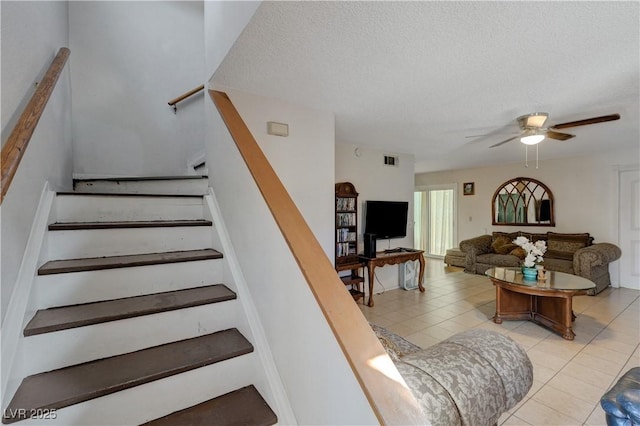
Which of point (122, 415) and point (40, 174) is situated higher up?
point (40, 174)

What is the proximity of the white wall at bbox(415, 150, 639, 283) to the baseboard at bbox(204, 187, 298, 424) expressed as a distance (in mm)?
6499

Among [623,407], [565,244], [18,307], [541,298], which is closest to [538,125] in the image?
[541,298]

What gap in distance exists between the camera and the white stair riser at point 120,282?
134cm

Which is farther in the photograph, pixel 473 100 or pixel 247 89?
pixel 473 100

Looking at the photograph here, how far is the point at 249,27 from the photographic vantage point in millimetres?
1551

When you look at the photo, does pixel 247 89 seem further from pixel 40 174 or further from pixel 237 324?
pixel 237 324

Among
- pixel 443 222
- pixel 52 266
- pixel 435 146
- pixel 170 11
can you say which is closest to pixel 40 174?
pixel 52 266

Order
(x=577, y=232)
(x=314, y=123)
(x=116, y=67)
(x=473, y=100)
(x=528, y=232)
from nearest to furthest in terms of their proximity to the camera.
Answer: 1. (x=473, y=100)
2. (x=314, y=123)
3. (x=116, y=67)
4. (x=577, y=232)
5. (x=528, y=232)

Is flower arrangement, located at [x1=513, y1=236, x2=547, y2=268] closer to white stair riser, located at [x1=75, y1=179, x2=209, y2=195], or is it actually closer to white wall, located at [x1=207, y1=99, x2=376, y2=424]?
white wall, located at [x1=207, y1=99, x2=376, y2=424]

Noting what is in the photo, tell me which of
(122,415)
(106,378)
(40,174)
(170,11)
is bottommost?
(122,415)

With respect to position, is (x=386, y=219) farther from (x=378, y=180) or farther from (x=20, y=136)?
(x=20, y=136)

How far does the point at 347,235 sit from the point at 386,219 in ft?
3.24

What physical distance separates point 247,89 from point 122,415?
84.8 inches

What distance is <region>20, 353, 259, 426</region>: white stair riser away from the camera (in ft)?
3.42
